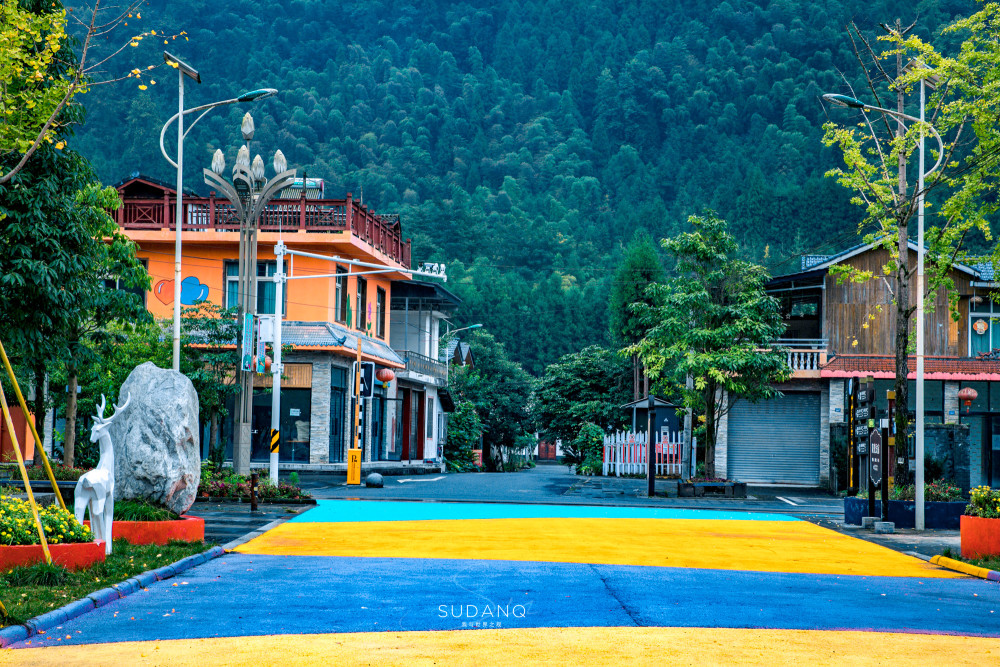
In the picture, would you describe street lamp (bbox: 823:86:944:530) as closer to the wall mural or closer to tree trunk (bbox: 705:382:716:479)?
tree trunk (bbox: 705:382:716:479)

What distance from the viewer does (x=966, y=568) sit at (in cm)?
1367

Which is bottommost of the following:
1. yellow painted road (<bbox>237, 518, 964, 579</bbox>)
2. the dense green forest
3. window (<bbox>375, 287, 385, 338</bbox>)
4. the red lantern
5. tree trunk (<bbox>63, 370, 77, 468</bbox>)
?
yellow painted road (<bbox>237, 518, 964, 579</bbox>)

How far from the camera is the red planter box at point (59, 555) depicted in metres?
10.3

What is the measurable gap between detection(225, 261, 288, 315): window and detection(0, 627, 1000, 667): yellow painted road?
31.1 metres

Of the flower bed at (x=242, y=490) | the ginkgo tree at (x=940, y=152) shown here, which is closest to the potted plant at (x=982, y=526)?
the ginkgo tree at (x=940, y=152)

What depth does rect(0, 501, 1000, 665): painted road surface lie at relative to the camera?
787 cm

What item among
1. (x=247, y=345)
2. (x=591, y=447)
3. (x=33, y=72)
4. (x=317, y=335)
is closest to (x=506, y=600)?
(x=33, y=72)

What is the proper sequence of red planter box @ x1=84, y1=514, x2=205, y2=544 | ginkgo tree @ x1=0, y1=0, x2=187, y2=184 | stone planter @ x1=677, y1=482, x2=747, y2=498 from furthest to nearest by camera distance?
stone planter @ x1=677, y1=482, x2=747, y2=498
red planter box @ x1=84, y1=514, x2=205, y2=544
ginkgo tree @ x1=0, y1=0, x2=187, y2=184

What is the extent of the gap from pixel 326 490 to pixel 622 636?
21477 millimetres

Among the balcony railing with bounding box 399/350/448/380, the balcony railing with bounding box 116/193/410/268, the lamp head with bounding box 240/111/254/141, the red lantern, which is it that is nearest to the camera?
the lamp head with bounding box 240/111/254/141

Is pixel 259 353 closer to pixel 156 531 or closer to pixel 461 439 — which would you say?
pixel 156 531

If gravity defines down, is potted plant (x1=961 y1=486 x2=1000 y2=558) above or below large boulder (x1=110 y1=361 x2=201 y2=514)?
below

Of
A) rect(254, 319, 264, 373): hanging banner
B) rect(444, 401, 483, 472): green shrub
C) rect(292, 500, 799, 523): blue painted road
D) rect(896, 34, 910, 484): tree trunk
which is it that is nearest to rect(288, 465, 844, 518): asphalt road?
rect(292, 500, 799, 523): blue painted road

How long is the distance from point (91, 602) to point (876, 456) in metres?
14.8
